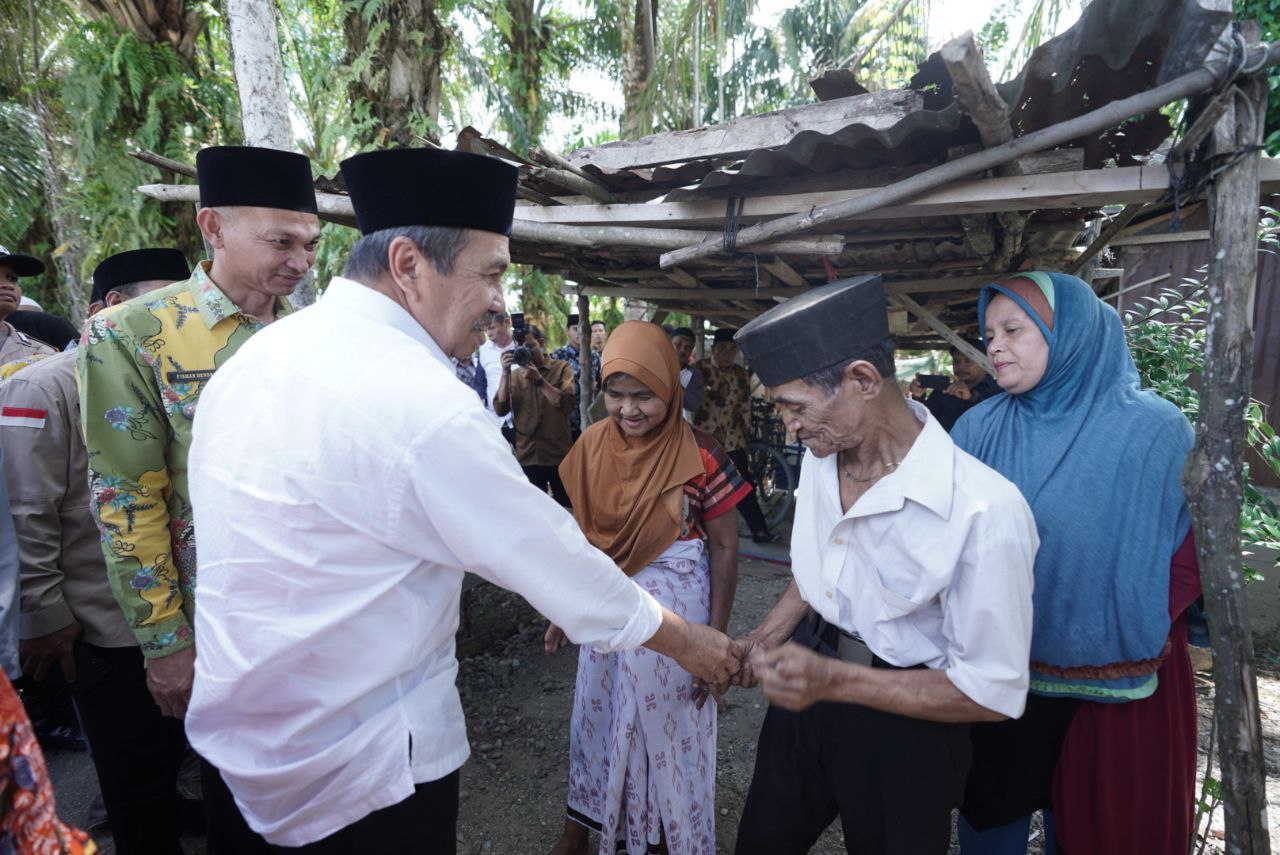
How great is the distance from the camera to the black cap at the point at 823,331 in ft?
5.16

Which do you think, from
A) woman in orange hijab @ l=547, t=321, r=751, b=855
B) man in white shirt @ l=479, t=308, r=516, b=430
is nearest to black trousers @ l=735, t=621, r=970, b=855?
woman in orange hijab @ l=547, t=321, r=751, b=855

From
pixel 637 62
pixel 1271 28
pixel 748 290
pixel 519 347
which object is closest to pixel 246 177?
pixel 748 290

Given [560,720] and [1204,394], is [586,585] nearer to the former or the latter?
[1204,394]

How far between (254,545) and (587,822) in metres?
1.94

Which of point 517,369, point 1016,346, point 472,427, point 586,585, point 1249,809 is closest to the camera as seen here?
point 472,427

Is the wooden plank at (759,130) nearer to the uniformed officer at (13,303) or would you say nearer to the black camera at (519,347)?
the uniformed officer at (13,303)

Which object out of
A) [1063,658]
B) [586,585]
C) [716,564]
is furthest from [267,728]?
[1063,658]

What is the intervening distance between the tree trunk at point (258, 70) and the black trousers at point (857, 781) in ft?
10.4

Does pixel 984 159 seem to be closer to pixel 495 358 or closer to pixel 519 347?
pixel 519 347

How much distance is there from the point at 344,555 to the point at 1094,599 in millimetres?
1920

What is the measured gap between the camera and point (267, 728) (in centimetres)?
130

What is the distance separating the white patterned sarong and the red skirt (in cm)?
117

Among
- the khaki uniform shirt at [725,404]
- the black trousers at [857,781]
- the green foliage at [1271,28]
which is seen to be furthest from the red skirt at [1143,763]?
the green foliage at [1271,28]

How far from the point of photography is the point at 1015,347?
1997 millimetres
